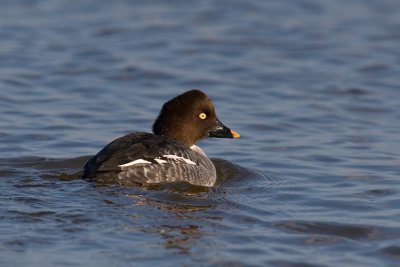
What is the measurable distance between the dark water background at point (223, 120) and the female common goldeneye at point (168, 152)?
22cm

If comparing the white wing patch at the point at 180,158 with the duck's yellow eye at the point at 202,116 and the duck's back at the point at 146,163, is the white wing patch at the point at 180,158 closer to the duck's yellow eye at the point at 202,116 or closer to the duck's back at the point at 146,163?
the duck's back at the point at 146,163

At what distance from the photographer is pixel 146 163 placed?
11.5 meters

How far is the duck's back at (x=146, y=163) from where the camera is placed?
11.3 m

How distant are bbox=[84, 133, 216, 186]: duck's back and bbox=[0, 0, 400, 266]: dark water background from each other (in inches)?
7.7

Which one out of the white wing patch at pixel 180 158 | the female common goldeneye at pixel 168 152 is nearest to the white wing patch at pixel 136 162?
the female common goldeneye at pixel 168 152

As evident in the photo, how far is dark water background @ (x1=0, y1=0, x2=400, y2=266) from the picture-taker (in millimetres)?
9539

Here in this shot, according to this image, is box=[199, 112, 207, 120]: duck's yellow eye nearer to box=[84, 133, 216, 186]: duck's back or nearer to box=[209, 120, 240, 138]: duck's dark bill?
box=[209, 120, 240, 138]: duck's dark bill

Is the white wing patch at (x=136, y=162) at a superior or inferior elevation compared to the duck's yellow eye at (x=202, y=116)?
inferior

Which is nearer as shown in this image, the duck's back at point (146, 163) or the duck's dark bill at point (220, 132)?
the duck's back at point (146, 163)

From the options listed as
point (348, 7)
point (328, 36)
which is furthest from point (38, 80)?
point (348, 7)

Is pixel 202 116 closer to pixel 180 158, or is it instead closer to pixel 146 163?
pixel 180 158

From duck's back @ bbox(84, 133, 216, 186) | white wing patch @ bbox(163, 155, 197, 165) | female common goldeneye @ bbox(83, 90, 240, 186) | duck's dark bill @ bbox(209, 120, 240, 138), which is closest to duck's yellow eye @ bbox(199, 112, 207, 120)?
female common goldeneye @ bbox(83, 90, 240, 186)

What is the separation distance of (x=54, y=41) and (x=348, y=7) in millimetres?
7272

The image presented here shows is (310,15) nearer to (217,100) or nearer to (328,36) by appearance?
(328,36)
